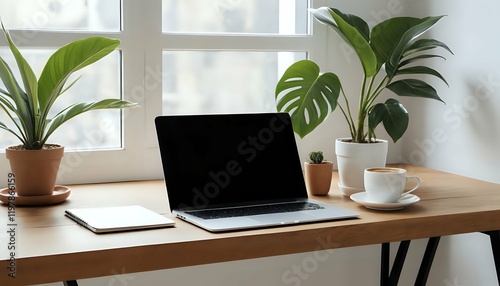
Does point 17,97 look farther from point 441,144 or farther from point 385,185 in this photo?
point 441,144

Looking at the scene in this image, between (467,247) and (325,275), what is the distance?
1.56 feet

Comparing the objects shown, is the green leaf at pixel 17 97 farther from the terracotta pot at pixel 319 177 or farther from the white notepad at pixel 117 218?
A: the terracotta pot at pixel 319 177

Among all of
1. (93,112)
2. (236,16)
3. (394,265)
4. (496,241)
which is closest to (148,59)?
(93,112)

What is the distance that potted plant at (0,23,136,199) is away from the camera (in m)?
1.68

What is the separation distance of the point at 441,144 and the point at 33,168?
4.35 ft

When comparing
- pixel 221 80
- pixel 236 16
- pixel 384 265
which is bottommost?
pixel 384 265

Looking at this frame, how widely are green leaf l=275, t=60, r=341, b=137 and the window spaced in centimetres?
39

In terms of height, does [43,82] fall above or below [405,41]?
below

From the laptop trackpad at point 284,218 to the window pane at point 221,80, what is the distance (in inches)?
28.5

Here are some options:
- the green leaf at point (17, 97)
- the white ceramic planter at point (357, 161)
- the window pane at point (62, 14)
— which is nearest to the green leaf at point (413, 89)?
the white ceramic planter at point (357, 161)

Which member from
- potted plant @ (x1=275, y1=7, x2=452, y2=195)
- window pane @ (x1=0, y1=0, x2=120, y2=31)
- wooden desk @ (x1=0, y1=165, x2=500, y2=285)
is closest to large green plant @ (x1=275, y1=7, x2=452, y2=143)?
potted plant @ (x1=275, y1=7, x2=452, y2=195)

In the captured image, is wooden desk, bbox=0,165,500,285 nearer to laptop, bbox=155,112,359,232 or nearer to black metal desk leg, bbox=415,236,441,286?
laptop, bbox=155,112,359,232

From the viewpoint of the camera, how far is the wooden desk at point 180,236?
1.32 meters

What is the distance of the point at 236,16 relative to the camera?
229cm
